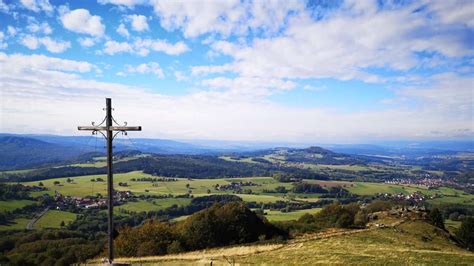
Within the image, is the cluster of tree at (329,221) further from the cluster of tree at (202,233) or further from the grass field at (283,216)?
the grass field at (283,216)

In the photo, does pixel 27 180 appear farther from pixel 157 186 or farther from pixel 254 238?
pixel 254 238

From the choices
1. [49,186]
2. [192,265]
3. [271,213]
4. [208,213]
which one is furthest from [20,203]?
[192,265]

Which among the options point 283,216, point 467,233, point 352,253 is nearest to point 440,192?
point 283,216

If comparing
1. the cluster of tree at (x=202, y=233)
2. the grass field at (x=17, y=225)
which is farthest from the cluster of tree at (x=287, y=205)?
the grass field at (x=17, y=225)

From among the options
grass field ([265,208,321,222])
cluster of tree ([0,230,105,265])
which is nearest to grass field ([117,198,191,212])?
cluster of tree ([0,230,105,265])

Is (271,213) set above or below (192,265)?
below

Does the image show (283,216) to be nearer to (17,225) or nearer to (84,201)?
(84,201)

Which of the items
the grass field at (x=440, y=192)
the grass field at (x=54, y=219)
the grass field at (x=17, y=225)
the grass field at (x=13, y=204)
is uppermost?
the grass field at (x=13, y=204)

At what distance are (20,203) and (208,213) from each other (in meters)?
112

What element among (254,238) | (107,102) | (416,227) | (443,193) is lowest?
(443,193)

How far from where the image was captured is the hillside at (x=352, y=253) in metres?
25.6

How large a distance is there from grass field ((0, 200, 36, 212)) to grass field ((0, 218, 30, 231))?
1145 cm

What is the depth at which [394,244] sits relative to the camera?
35.8m

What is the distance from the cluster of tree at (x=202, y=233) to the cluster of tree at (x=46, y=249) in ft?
25.2
